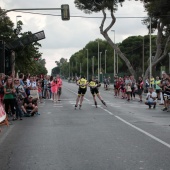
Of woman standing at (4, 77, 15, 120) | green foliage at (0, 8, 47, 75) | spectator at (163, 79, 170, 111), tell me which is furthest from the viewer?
green foliage at (0, 8, 47, 75)

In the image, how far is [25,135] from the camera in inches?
469

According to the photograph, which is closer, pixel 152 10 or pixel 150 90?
pixel 150 90

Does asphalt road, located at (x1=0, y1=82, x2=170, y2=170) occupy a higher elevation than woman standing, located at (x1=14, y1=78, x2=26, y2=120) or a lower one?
lower

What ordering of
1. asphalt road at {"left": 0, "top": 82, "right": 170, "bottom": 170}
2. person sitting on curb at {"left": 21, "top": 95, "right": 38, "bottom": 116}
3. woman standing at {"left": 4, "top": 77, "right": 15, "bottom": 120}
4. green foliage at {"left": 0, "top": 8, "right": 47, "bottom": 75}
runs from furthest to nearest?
1. green foliage at {"left": 0, "top": 8, "right": 47, "bottom": 75}
2. person sitting on curb at {"left": 21, "top": 95, "right": 38, "bottom": 116}
3. woman standing at {"left": 4, "top": 77, "right": 15, "bottom": 120}
4. asphalt road at {"left": 0, "top": 82, "right": 170, "bottom": 170}

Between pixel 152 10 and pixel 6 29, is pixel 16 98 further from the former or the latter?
pixel 152 10

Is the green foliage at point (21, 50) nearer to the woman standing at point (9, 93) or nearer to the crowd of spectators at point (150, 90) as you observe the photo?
the crowd of spectators at point (150, 90)

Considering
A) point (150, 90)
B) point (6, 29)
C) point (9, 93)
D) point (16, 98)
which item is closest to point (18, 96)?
point (16, 98)

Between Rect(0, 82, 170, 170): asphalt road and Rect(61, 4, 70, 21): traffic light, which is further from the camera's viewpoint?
Rect(61, 4, 70, 21): traffic light

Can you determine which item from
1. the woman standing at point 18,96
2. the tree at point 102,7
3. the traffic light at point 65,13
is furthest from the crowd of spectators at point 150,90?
the tree at point 102,7

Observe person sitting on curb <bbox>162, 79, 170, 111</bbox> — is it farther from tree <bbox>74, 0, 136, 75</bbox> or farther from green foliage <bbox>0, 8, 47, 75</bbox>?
tree <bbox>74, 0, 136, 75</bbox>

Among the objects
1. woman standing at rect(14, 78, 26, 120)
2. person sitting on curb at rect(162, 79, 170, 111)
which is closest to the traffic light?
person sitting on curb at rect(162, 79, 170, 111)

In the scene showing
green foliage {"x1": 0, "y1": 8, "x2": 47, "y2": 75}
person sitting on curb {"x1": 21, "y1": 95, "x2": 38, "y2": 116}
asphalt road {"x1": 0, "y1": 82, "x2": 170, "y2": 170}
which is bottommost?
asphalt road {"x1": 0, "y1": 82, "x2": 170, "y2": 170}

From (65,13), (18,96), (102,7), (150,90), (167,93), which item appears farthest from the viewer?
(102,7)

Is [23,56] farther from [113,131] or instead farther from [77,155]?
[77,155]
